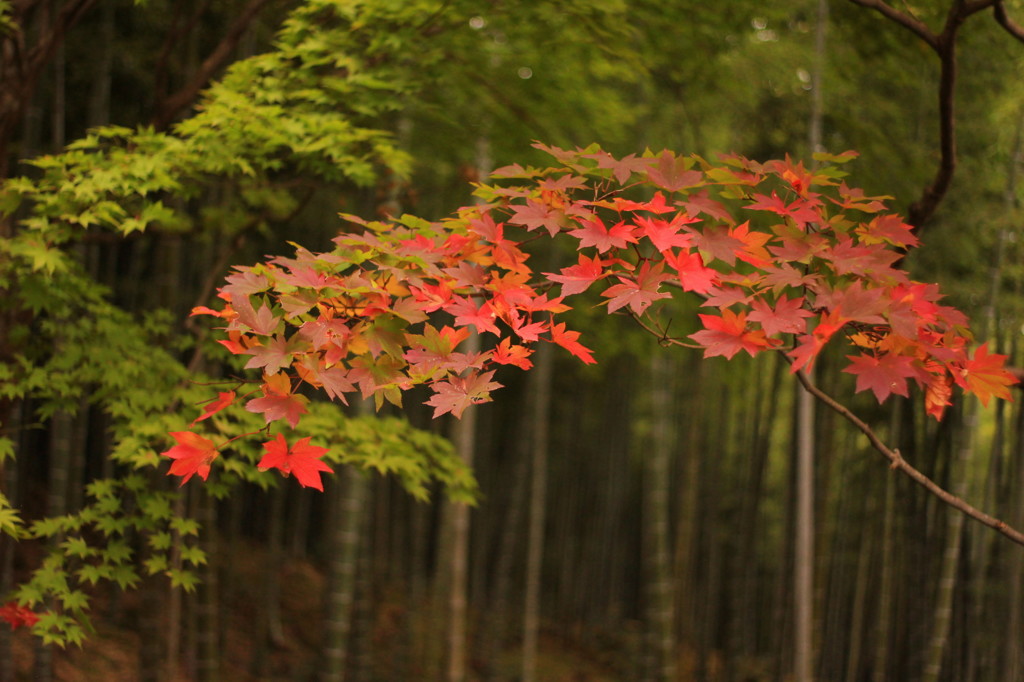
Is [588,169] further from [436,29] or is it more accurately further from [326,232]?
[326,232]

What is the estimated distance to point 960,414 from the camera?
3268mm

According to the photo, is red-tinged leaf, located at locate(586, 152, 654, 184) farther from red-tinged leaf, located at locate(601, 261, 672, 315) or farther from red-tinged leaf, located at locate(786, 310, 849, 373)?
Result: red-tinged leaf, located at locate(786, 310, 849, 373)

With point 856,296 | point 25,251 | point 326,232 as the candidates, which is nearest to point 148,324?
point 25,251

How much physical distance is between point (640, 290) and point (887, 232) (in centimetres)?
48

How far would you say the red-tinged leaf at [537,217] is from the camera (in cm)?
144

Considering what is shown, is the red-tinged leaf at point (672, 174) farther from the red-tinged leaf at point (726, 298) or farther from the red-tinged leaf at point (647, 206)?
the red-tinged leaf at point (726, 298)

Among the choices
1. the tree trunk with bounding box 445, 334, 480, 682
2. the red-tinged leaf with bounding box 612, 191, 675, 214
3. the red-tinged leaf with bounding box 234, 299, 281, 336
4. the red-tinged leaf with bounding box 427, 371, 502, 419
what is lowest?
the tree trunk with bounding box 445, 334, 480, 682

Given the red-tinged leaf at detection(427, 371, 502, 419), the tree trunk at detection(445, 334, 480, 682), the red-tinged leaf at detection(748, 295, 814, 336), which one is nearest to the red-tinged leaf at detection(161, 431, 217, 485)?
the red-tinged leaf at detection(427, 371, 502, 419)

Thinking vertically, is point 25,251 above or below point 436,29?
below

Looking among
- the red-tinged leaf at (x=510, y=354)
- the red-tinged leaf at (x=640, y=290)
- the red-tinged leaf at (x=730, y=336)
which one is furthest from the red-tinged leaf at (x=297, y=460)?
the red-tinged leaf at (x=730, y=336)

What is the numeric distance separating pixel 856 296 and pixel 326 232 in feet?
17.1

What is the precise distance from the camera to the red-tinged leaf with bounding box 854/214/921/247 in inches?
55.8

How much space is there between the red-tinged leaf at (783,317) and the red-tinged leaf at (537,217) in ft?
1.26

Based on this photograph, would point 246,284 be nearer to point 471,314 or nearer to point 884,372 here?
point 471,314
